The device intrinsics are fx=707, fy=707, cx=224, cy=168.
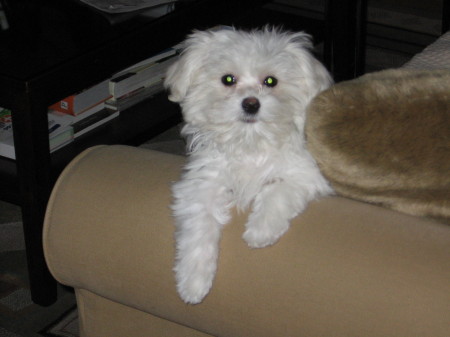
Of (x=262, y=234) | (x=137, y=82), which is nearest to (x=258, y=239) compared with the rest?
(x=262, y=234)

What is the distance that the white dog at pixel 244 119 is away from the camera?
1.72 m

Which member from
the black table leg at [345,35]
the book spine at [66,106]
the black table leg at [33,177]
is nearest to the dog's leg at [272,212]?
the black table leg at [33,177]

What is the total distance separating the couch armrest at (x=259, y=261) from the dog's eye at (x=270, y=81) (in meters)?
0.36

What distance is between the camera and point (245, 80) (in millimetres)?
1837

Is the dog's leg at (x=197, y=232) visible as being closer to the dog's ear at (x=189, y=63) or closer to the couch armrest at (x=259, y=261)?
the couch armrest at (x=259, y=261)

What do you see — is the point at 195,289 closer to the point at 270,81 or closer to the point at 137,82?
the point at 270,81

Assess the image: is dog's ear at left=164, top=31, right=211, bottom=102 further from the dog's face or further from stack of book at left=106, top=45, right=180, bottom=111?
stack of book at left=106, top=45, right=180, bottom=111

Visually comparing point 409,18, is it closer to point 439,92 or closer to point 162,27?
point 162,27

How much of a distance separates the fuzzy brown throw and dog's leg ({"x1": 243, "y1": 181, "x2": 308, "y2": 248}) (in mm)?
156

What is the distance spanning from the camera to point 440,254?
130 cm

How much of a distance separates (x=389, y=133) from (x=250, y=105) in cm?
49

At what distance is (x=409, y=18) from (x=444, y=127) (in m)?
4.11

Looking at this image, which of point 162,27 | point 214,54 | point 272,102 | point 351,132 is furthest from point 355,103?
point 162,27

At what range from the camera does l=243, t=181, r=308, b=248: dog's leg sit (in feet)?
4.57
